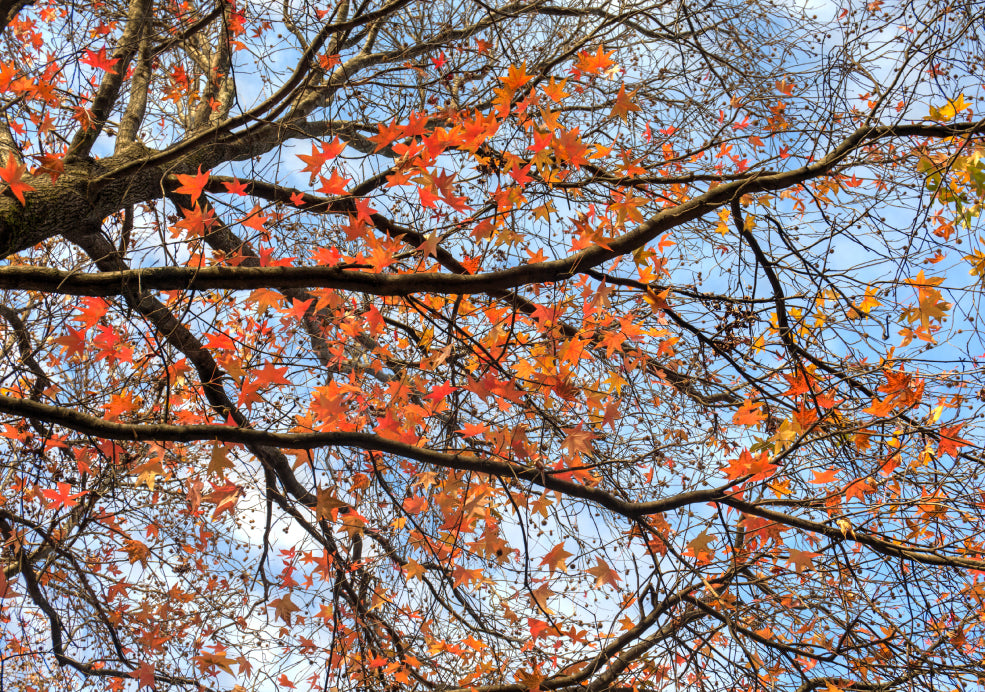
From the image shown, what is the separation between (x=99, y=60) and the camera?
351cm

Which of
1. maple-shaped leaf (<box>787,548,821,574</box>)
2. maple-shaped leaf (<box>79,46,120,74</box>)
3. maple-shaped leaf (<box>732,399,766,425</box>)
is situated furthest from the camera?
maple-shaped leaf (<box>79,46,120,74</box>)

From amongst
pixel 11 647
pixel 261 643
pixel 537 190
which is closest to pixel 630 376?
pixel 537 190

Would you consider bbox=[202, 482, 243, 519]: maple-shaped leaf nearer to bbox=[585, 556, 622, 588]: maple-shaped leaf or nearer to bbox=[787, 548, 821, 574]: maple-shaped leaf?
bbox=[585, 556, 622, 588]: maple-shaped leaf

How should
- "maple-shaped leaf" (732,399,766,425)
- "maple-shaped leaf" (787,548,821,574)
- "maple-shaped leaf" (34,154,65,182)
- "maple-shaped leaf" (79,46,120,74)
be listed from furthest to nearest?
"maple-shaped leaf" (79,46,120,74)
"maple-shaped leaf" (34,154,65,182)
"maple-shaped leaf" (732,399,766,425)
"maple-shaped leaf" (787,548,821,574)

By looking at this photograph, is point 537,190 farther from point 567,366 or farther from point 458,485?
point 458,485

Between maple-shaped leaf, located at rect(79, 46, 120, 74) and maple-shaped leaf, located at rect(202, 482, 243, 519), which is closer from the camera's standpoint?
maple-shaped leaf, located at rect(202, 482, 243, 519)

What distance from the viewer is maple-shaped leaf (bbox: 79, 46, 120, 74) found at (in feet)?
11.3

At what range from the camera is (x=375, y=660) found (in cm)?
354

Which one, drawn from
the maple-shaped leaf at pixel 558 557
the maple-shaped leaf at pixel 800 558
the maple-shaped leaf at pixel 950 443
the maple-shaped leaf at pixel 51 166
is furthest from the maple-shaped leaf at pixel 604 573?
the maple-shaped leaf at pixel 51 166

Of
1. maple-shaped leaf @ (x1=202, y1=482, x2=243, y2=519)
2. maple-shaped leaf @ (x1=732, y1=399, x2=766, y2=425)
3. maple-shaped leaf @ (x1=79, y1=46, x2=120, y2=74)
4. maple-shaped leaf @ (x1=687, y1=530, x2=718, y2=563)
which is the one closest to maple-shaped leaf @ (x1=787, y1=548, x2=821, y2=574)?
maple-shaped leaf @ (x1=687, y1=530, x2=718, y2=563)

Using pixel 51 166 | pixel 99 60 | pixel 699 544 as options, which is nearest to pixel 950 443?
pixel 699 544

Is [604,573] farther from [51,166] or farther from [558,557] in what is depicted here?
[51,166]

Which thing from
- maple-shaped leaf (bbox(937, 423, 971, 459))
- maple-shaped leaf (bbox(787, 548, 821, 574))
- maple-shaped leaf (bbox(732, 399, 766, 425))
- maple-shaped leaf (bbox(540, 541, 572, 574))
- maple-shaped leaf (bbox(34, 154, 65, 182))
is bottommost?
maple-shaped leaf (bbox(787, 548, 821, 574))

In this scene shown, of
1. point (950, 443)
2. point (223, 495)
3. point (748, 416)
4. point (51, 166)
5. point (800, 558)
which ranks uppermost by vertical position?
point (51, 166)
